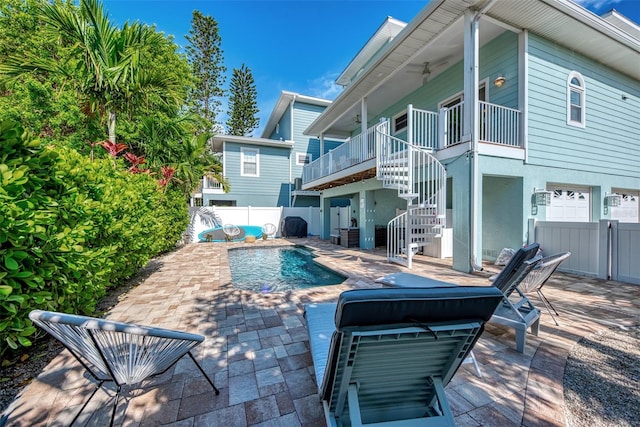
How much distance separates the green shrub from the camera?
1.82 m

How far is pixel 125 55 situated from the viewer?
217 inches

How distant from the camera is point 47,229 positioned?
2209mm

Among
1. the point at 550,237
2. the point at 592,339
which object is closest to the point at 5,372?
the point at 592,339

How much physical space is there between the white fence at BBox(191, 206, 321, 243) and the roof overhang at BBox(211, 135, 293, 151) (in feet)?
12.7

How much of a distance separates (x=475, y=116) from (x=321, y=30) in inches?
456

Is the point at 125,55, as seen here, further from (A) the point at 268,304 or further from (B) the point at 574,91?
(B) the point at 574,91

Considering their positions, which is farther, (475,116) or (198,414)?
(475,116)

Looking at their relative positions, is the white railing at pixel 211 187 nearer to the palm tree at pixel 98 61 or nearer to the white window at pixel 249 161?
the white window at pixel 249 161

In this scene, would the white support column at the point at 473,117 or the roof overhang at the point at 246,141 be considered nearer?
the white support column at the point at 473,117

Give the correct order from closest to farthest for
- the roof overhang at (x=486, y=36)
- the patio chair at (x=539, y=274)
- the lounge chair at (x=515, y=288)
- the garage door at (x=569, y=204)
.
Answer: the lounge chair at (x=515, y=288)
the patio chair at (x=539, y=274)
the roof overhang at (x=486, y=36)
the garage door at (x=569, y=204)

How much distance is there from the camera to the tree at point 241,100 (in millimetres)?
24484

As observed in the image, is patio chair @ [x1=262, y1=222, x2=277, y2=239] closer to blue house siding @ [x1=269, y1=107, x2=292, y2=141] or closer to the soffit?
blue house siding @ [x1=269, y1=107, x2=292, y2=141]

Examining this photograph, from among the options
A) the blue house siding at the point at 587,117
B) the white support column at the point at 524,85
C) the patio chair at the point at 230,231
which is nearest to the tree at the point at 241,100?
the patio chair at the point at 230,231

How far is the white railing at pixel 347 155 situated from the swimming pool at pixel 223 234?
3962mm
